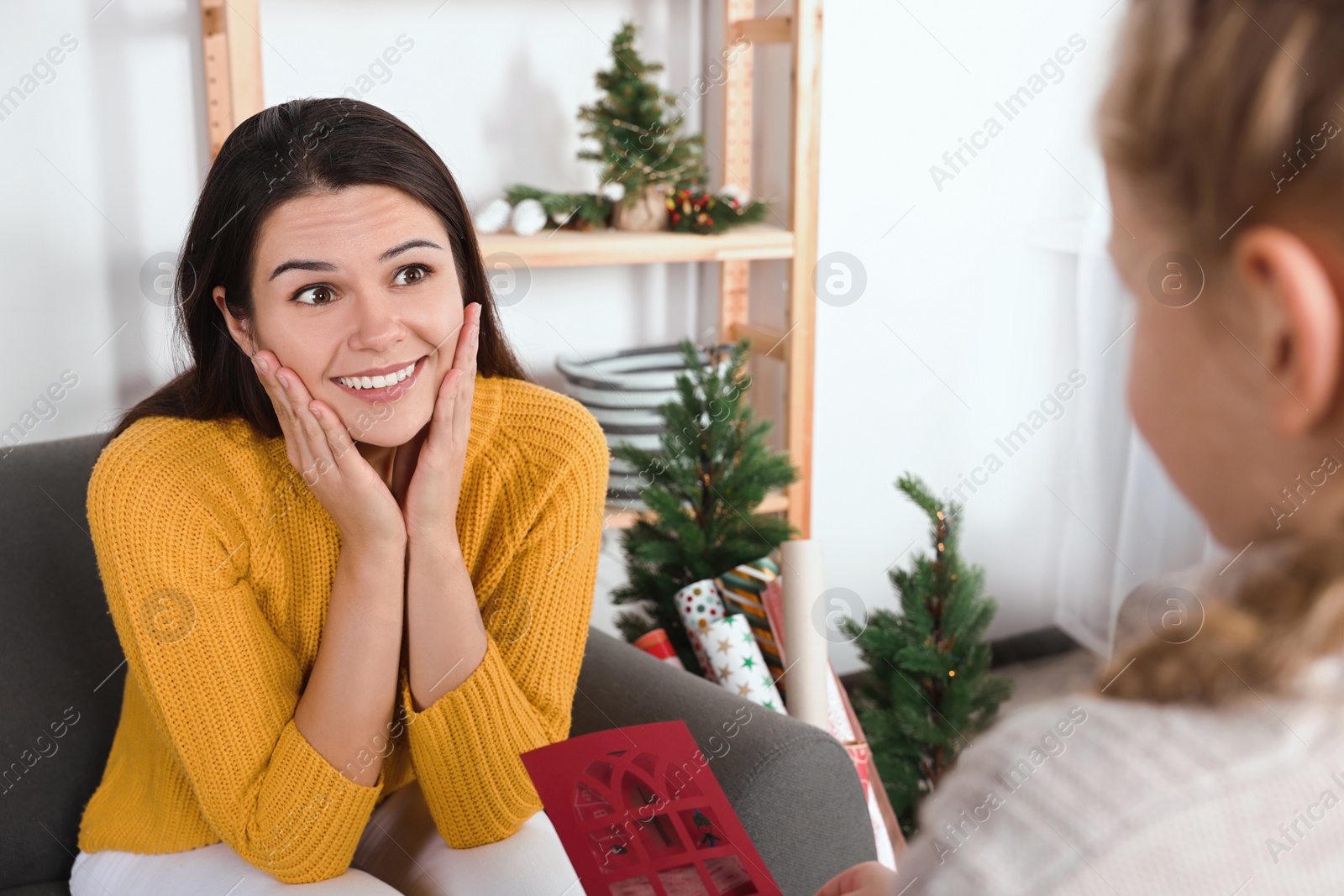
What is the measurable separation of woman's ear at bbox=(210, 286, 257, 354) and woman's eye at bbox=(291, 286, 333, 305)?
0.08 m

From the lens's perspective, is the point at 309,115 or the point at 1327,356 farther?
the point at 309,115

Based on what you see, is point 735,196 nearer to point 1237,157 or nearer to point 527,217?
point 527,217

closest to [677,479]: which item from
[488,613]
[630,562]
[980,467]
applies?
[630,562]

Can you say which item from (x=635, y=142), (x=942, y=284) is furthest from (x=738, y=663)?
(x=942, y=284)

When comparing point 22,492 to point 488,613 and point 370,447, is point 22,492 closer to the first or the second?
point 370,447

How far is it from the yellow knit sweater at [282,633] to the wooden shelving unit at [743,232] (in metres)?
0.62

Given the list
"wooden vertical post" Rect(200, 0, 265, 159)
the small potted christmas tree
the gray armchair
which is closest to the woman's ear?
the gray armchair

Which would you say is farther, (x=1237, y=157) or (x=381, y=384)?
(x=381, y=384)

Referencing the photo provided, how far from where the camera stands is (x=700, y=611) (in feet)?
5.03

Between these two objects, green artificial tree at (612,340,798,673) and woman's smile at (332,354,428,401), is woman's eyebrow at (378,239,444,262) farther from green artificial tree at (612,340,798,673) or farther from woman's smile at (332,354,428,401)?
green artificial tree at (612,340,798,673)

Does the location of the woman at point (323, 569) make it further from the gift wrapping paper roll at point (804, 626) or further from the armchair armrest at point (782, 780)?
the gift wrapping paper roll at point (804, 626)

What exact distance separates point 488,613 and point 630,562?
472 millimetres

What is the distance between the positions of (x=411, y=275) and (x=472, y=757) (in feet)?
1.68

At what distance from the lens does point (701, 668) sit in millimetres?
1553
